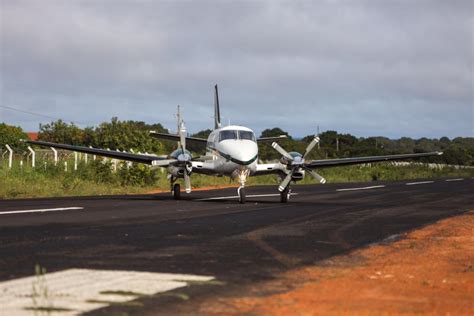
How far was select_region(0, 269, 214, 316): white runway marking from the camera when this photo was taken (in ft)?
21.2

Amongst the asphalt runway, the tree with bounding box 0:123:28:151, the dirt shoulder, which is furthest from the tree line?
the dirt shoulder

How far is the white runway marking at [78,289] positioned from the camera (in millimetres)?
6461

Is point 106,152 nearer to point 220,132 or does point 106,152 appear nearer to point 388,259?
point 220,132

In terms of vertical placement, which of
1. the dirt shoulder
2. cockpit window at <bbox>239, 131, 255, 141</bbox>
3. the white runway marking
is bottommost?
the dirt shoulder

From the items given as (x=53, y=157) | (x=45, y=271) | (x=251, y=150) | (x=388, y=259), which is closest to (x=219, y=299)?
(x=45, y=271)

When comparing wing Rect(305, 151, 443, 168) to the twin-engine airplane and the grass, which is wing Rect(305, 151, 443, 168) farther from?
the grass

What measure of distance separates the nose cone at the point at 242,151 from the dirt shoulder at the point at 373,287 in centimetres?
1431

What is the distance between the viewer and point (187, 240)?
12594 millimetres

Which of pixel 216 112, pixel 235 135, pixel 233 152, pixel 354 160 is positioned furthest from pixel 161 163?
pixel 216 112

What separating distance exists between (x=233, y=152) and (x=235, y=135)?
3.50 ft

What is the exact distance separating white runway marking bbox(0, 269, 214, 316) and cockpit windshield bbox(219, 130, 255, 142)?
18768mm

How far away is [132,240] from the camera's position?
12.4 meters

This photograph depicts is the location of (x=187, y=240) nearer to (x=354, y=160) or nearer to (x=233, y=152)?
(x=233, y=152)

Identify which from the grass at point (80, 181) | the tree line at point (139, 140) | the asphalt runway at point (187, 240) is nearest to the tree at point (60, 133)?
the tree line at point (139, 140)
